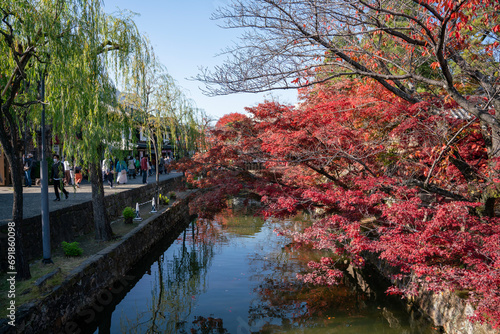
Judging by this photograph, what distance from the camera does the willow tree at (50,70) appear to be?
572cm

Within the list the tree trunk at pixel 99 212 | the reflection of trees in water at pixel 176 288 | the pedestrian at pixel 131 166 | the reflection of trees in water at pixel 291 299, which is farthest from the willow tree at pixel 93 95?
the pedestrian at pixel 131 166

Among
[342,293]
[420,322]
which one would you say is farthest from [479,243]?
[342,293]

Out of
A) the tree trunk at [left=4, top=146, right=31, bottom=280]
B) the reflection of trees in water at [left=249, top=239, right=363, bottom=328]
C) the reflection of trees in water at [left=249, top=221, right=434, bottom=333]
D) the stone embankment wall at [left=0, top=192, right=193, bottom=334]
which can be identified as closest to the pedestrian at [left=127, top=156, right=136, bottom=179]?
the stone embankment wall at [left=0, top=192, right=193, bottom=334]

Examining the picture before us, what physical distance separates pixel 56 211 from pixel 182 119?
8.57 m

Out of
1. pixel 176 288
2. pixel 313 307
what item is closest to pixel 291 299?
pixel 313 307

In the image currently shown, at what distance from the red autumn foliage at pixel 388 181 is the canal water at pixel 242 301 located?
0.61m

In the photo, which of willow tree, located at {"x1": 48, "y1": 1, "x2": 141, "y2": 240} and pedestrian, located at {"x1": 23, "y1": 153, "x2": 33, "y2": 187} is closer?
willow tree, located at {"x1": 48, "y1": 1, "x2": 141, "y2": 240}

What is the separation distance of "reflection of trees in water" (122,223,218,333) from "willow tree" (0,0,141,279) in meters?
2.47

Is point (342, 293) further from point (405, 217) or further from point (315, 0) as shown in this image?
point (315, 0)

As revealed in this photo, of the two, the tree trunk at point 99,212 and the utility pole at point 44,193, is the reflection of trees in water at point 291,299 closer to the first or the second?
the tree trunk at point 99,212

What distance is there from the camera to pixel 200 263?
1064 centimetres

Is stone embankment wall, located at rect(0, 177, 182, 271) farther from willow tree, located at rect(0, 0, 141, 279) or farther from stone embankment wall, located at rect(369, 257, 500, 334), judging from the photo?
stone embankment wall, located at rect(369, 257, 500, 334)

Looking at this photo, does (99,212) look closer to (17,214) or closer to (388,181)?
(17,214)

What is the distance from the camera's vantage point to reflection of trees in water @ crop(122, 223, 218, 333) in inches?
263
